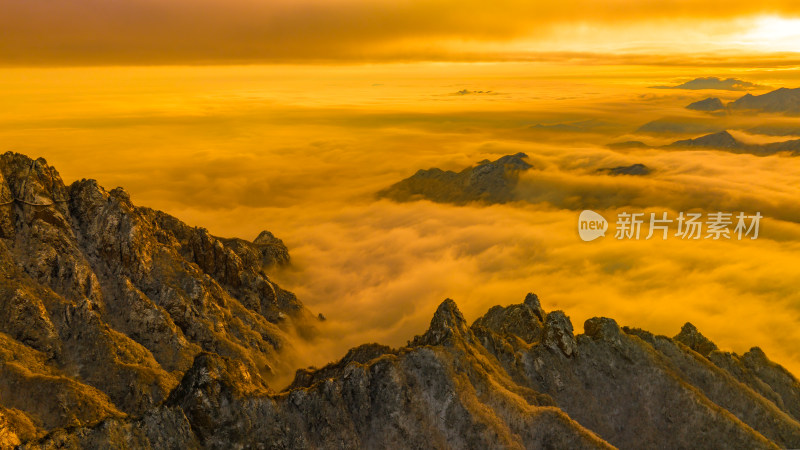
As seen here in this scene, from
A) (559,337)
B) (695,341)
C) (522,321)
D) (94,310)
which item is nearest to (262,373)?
(94,310)

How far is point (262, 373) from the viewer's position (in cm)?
16825

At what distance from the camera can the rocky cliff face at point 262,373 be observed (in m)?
82.7

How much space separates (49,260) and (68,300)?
38.1ft

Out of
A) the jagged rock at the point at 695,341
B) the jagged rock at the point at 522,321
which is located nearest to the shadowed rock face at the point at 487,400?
the jagged rock at the point at 695,341

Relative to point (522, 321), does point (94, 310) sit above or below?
above

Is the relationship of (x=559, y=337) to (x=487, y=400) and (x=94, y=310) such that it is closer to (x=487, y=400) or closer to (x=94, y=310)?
(x=487, y=400)

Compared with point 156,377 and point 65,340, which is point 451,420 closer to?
point 156,377

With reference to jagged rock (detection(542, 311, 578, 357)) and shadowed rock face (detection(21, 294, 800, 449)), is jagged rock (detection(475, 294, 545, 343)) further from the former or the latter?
jagged rock (detection(542, 311, 578, 357))

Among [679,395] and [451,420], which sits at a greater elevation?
[451,420]

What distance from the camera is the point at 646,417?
360 ft

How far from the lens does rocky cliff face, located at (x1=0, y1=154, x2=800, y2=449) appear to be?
82688 millimetres

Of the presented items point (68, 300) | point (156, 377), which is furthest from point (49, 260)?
point (156, 377)

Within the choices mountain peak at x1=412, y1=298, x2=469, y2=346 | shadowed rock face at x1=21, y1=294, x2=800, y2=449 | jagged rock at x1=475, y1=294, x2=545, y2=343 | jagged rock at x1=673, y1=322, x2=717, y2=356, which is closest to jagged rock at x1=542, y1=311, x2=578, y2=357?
shadowed rock face at x1=21, y1=294, x2=800, y2=449

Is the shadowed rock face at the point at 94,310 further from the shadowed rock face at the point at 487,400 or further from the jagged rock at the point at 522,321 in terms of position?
the jagged rock at the point at 522,321
